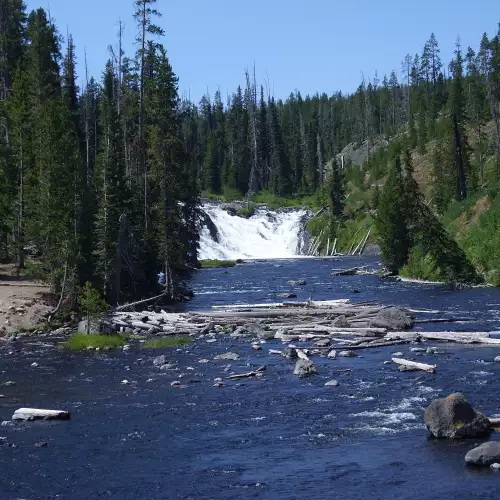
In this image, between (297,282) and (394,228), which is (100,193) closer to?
(297,282)

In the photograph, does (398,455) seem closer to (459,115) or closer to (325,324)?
(325,324)

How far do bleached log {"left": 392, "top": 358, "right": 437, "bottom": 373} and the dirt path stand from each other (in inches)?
788

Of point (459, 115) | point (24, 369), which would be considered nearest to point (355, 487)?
point (24, 369)

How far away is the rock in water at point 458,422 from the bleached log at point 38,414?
10692 mm

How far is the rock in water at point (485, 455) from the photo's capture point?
1689 cm

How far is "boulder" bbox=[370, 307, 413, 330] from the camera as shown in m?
33.8

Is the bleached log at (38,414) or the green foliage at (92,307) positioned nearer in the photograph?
the bleached log at (38,414)

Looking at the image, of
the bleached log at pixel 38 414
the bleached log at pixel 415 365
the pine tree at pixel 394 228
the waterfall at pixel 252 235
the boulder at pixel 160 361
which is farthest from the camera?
the waterfall at pixel 252 235

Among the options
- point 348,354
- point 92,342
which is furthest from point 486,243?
point 92,342

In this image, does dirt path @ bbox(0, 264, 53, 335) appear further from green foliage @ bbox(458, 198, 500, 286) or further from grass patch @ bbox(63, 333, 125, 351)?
green foliage @ bbox(458, 198, 500, 286)

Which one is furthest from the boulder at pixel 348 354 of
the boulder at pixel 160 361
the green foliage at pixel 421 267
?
the green foliage at pixel 421 267

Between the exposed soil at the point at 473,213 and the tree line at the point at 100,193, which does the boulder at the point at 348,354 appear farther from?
the exposed soil at the point at 473,213

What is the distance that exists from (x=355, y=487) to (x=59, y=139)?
32907 millimetres

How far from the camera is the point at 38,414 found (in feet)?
73.9
